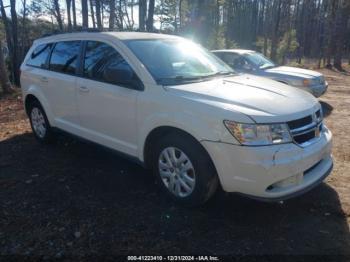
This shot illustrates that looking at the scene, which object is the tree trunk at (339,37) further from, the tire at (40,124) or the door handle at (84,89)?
the door handle at (84,89)

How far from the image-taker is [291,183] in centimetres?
356

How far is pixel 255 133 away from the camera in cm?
336

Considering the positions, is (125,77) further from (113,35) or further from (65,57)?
(65,57)

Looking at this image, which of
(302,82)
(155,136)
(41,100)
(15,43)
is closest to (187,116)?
(155,136)

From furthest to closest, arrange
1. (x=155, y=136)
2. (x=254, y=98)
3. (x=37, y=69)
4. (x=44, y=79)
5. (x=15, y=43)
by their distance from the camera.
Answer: (x=15, y=43)
(x=37, y=69)
(x=44, y=79)
(x=155, y=136)
(x=254, y=98)

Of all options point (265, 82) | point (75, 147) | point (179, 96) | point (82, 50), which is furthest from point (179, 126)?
point (75, 147)

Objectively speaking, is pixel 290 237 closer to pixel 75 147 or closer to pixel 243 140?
pixel 243 140

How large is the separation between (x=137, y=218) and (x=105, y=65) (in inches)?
79.7

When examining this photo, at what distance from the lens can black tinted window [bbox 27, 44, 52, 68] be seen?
5.94 metres

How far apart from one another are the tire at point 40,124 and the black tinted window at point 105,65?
1.57m

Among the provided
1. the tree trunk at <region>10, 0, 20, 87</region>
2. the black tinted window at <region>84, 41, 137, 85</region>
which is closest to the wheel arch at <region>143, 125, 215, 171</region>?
the black tinted window at <region>84, 41, 137, 85</region>

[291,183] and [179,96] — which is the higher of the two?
[179,96]

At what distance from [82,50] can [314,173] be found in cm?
339

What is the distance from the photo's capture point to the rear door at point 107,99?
429cm
